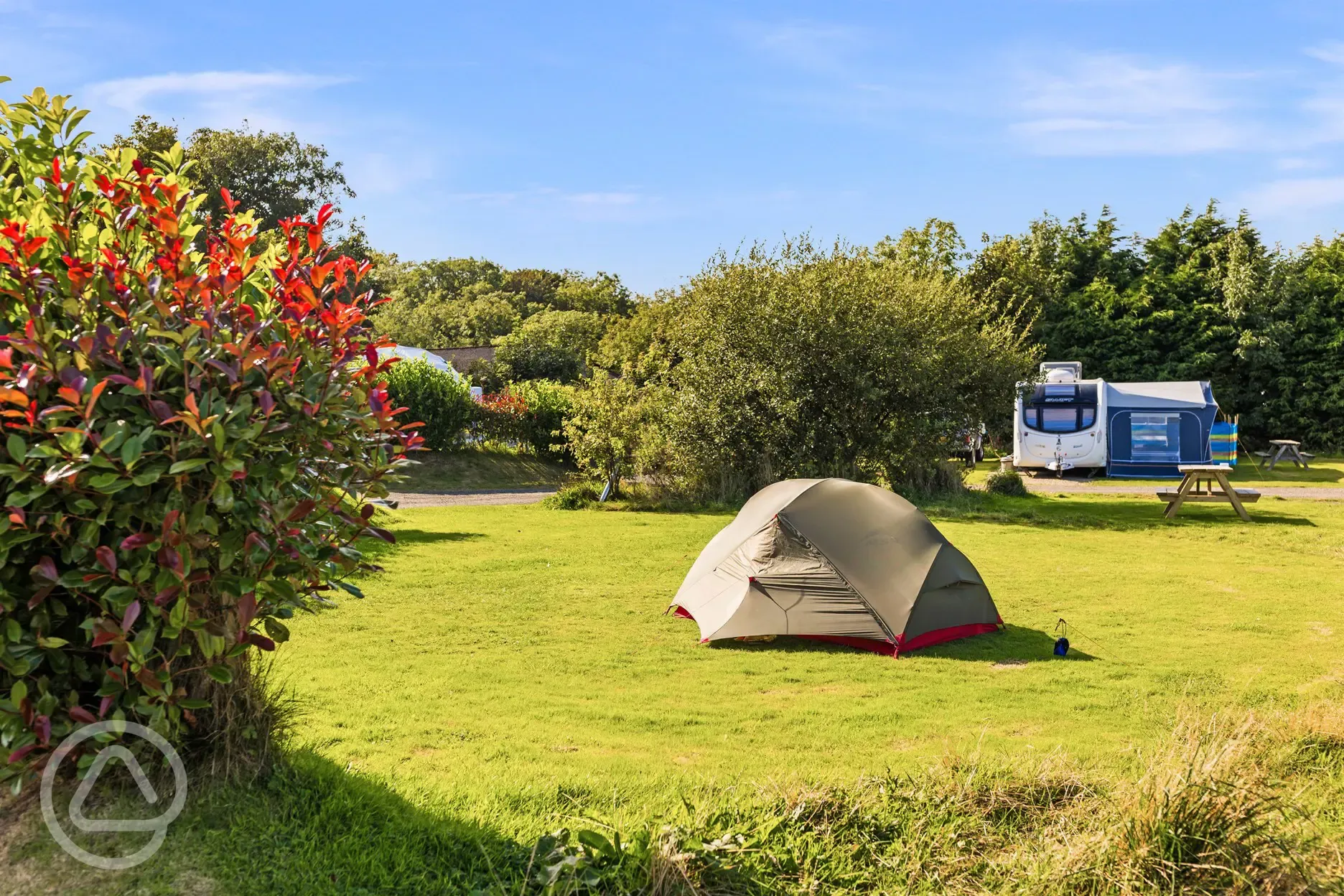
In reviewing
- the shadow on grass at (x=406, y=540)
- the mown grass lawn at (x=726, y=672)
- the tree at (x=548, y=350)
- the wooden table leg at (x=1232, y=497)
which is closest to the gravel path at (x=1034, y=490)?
the wooden table leg at (x=1232, y=497)

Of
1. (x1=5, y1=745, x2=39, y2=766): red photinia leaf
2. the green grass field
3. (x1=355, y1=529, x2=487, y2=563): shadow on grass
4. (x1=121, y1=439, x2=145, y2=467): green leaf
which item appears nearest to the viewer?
(x1=121, y1=439, x2=145, y2=467): green leaf

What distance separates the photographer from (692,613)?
1042 cm

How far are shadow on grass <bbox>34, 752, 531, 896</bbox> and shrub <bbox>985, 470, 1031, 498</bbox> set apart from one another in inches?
784

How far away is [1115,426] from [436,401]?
18643 millimetres

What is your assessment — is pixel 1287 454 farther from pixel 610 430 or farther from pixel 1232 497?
pixel 610 430

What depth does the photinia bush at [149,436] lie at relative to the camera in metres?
3.90

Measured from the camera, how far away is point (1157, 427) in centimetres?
2867

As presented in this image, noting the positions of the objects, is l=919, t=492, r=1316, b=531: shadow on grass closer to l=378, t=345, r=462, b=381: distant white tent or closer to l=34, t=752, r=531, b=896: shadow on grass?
l=34, t=752, r=531, b=896: shadow on grass

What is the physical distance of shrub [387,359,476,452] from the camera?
29.0m

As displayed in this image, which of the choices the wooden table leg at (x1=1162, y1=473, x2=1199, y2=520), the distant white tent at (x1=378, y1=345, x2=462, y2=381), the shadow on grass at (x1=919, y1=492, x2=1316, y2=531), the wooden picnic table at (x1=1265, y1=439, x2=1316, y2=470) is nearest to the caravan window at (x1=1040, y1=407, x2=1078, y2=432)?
the shadow on grass at (x1=919, y1=492, x2=1316, y2=531)

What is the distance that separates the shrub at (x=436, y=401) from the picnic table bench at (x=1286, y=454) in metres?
23.5

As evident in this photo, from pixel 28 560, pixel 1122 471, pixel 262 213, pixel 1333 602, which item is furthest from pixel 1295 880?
pixel 262 213

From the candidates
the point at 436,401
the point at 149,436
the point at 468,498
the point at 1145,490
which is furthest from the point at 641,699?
the point at 436,401

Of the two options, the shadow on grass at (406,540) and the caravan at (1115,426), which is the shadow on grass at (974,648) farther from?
the caravan at (1115,426)
